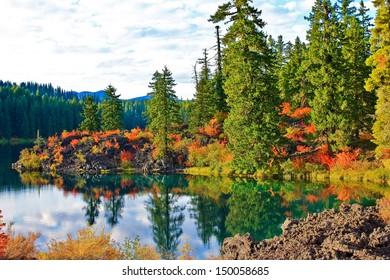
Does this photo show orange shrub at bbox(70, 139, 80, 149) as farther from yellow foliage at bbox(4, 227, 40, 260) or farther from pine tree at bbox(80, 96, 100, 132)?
yellow foliage at bbox(4, 227, 40, 260)

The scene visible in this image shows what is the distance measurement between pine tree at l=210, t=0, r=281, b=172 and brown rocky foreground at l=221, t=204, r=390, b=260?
20010 millimetres

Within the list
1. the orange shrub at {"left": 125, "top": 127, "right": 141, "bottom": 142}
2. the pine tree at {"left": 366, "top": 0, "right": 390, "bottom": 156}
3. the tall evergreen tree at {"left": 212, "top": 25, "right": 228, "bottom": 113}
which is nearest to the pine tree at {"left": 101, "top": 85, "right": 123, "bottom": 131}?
the orange shrub at {"left": 125, "top": 127, "right": 141, "bottom": 142}

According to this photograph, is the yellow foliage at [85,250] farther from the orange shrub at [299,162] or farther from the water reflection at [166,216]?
the orange shrub at [299,162]

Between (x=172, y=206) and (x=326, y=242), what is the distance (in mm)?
17289

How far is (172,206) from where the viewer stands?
28.9 meters

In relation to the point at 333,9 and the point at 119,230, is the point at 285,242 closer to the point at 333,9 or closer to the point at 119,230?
the point at 119,230

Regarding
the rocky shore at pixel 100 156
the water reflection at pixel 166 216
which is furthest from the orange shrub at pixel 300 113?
the water reflection at pixel 166 216

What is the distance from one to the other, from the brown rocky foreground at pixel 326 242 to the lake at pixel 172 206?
2.79 meters

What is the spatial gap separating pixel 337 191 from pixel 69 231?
18.7m

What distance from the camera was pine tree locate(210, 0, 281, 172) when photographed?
3694 cm

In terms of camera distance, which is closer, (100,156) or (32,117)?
(100,156)

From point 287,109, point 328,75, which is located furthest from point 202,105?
point 328,75

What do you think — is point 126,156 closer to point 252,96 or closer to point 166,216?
point 252,96

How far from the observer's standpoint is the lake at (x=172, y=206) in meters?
21.1
